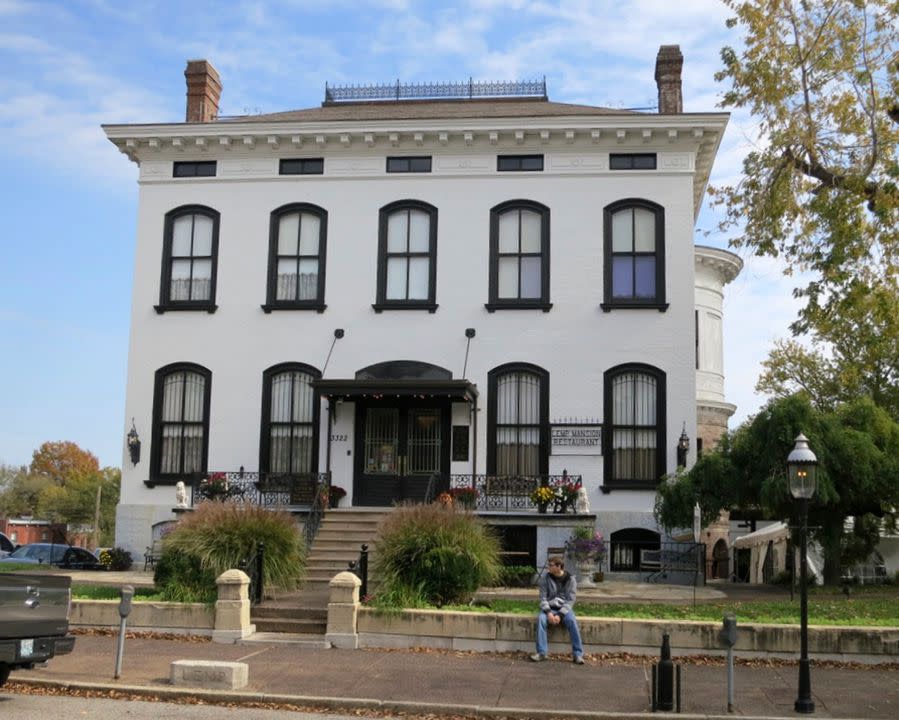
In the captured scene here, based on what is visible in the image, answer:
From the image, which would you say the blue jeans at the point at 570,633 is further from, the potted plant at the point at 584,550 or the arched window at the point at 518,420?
the arched window at the point at 518,420

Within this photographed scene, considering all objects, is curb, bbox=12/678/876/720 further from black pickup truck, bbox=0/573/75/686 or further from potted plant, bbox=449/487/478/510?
potted plant, bbox=449/487/478/510

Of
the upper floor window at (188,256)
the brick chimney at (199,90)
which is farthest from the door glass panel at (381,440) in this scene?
the brick chimney at (199,90)

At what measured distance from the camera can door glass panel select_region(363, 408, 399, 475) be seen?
25.8 m

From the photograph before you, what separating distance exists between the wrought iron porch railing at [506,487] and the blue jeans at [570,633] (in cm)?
880

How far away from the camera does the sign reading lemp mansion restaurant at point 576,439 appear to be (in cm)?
2542

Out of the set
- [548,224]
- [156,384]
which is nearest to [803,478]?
[548,224]

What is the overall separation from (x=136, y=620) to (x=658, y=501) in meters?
11.4

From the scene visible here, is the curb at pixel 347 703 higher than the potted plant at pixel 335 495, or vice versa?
the potted plant at pixel 335 495

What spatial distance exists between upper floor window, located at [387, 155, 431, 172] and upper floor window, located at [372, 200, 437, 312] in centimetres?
86

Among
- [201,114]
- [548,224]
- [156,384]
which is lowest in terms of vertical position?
[156,384]

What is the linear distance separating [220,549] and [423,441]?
863cm

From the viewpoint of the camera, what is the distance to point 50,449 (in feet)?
315

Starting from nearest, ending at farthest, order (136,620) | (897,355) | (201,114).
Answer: (136,620) < (201,114) < (897,355)

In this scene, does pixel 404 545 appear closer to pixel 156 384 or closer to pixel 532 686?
pixel 532 686
